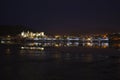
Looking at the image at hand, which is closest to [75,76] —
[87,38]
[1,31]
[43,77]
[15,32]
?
[43,77]

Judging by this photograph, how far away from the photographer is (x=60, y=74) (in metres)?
14.9

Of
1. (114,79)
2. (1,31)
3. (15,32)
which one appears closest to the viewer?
(114,79)

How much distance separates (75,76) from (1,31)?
356 ft

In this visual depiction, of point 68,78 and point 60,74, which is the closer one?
point 68,78

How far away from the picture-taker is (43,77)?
1388 centimetres

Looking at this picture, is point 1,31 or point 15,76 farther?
point 1,31

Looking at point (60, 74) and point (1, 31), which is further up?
point (1, 31)

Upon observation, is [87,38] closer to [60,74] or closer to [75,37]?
[75,37]

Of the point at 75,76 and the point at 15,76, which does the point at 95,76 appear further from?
the point at 15,76

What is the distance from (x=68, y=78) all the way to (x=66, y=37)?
145 meters

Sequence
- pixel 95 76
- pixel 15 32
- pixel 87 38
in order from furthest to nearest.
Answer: pixel 87 38
pixel 15 32
pixel 95 76

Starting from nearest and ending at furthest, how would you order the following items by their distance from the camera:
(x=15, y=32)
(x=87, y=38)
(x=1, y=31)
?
1. (x=1, y=31)
2. (x=15, y=32)
3. (x=87, y=38)

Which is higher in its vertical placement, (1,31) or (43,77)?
(1,31)

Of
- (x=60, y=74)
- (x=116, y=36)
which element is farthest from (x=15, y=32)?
(x=60, y=74)
